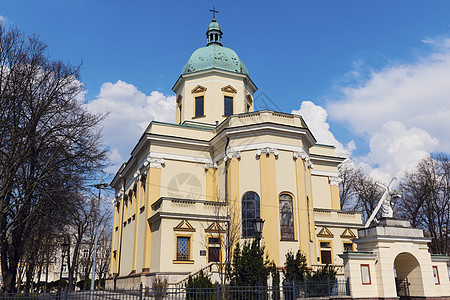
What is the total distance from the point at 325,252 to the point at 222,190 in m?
8.90

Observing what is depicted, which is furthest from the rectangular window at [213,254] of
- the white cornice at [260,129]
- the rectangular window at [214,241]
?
the white cornice at [260,129]

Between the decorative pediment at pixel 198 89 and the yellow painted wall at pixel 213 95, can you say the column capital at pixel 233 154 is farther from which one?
the decorative pediment at pixel 198 89

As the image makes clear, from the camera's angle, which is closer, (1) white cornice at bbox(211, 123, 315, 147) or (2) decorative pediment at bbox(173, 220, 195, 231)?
(2) decorative pediment at bbox(173, 220, 195, 231)

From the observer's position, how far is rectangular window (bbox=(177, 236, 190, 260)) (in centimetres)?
2465

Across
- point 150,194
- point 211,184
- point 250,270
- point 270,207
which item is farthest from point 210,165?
point 250,270

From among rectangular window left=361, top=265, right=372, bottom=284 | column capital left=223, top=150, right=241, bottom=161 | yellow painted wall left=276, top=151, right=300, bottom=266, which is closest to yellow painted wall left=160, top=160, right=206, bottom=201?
column capital left=223, top=150, right=241, bottom=161

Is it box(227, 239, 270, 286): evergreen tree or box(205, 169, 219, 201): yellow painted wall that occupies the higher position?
box(205, 169, 219, 201): yellow painted wall

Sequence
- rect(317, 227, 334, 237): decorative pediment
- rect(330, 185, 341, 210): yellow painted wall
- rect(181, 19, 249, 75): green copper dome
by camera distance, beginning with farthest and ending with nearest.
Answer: rect(181, 19, 249, 75): green copper dome, rect(330, 185, 341, 210): yellow painted wall, rect(317, 227, 334, 237): decorative pediment

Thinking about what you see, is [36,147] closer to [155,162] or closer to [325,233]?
[155,162]

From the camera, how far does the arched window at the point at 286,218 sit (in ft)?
82.2

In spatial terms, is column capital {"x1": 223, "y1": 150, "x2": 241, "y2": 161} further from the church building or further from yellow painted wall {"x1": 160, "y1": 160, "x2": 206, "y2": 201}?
yellow painted wall {"x1": 160, "y1": 160, "x2": 206, "y2": 201}

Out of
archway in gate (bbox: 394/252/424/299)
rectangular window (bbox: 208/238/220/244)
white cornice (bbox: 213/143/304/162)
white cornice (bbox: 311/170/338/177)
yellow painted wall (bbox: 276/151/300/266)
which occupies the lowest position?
archway in gate (bbox: 394/252/424/299)

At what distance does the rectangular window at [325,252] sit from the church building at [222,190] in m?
0.07

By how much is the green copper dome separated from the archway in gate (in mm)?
22263
